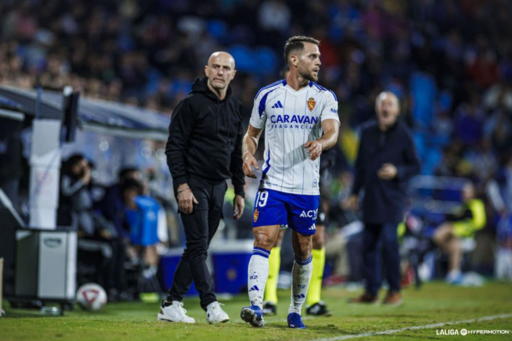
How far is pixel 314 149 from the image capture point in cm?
747

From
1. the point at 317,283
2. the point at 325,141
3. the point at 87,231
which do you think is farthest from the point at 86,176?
the point at 325,141

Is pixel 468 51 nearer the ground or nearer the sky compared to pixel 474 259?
nearer the sky

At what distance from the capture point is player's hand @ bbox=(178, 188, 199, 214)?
26.3 ft

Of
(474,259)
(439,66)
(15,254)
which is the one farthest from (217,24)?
(15,254)

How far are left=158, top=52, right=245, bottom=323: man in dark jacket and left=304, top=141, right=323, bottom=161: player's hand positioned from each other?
1073 millimetres

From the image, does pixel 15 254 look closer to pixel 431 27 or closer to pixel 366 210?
pixel 366 210

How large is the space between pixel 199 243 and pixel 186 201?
397 millimetres

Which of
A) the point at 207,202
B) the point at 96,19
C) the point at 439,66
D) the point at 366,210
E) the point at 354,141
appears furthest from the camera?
the point at 439,66

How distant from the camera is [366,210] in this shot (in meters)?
12.3

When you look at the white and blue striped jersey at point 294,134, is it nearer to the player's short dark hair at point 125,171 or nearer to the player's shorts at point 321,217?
the player's shorts at point 321,217

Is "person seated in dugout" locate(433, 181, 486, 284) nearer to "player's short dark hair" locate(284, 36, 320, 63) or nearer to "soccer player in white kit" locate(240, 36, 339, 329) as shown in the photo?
"soccer player in white kit" locate(240, 36, 339, 329)

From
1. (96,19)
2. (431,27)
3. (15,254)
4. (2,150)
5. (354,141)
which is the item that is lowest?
(15,254)

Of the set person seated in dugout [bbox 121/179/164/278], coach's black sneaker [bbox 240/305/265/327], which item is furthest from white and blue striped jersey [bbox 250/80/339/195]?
person seated in dugout [bbox 121/179/164/278]

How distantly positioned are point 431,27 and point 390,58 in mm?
3136
